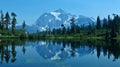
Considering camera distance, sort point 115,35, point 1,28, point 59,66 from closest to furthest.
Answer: point 59,66
point 115,35
point 1,28

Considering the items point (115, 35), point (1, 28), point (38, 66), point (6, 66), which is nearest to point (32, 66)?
point (38, 66)

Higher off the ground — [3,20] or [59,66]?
[3,20]

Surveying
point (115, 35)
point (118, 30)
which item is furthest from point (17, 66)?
point (118, 30)

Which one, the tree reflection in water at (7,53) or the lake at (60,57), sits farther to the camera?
the tree reflection in water at (7,53)

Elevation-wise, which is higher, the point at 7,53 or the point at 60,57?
the point at 7,53

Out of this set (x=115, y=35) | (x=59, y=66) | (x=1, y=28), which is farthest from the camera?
(x=1, y=28)

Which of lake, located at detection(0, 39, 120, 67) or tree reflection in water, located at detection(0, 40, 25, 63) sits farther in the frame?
tree reflection in water, located at detection(0, 40, 25, 63)

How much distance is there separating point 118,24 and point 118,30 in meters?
7.48

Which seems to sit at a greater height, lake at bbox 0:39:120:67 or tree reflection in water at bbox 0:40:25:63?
tree reflection in water at bbox 0:40:25:63

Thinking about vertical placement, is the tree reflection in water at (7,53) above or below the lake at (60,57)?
above

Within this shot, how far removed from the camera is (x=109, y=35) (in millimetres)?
185625

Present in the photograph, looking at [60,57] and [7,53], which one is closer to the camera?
[60,57]

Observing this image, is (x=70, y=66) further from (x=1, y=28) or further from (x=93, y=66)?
(x=1, y=28)

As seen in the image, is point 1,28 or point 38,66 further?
point 1,28
